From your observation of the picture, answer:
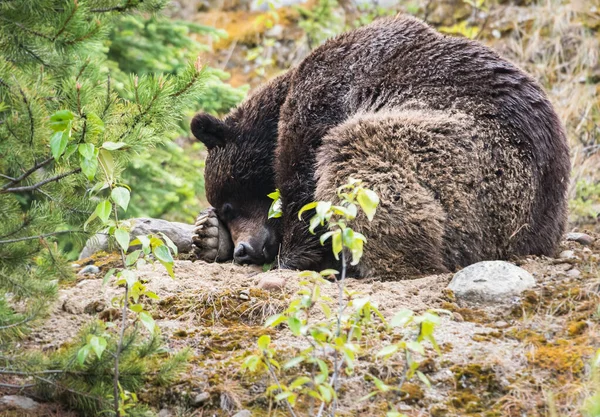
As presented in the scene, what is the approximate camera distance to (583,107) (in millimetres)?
8883

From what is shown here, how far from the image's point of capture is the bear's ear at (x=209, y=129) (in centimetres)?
655

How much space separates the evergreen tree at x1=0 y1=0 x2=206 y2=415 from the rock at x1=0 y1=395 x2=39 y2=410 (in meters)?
0.07

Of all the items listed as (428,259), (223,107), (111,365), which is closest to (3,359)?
(111,365)

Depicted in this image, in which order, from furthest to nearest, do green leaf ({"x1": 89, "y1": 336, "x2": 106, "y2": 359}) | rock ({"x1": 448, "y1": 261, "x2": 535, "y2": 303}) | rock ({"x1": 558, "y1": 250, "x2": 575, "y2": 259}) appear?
rock ({"x1": 558, "y1": 250, "x2": 575, "y2": 259}) < rock ({"x1": 448, "y1": 261, "x2": 535, "y2": 303}) < green leaf ({"x1": 89, "y1": 336, "x2": 106, "y2": 359})

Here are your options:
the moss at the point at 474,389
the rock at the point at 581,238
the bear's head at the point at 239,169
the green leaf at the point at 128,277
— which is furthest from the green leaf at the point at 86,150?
the rock at the point at 581,238

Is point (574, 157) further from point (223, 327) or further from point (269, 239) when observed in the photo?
point (223, 327)

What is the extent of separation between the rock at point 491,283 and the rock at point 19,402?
7.76ft

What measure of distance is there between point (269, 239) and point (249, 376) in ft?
9.26

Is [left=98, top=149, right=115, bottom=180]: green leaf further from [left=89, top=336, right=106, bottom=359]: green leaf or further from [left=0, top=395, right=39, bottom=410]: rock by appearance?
[left=0, top=395, right=39, bottom=410]: rock

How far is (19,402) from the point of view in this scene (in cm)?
336

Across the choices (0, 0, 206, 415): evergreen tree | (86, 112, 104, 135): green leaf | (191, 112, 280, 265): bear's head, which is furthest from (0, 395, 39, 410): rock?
(191, 112, 280, 265): bear's head

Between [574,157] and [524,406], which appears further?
[574,157]

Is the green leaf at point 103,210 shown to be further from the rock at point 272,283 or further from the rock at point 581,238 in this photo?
the rock at point 581,238

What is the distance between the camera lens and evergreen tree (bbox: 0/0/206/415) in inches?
124
